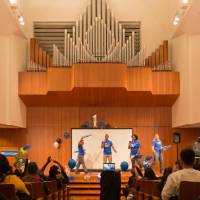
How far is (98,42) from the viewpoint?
1666 centimetres

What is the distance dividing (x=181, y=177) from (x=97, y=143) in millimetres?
12257

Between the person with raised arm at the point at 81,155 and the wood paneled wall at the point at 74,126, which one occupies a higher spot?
the wood paneled wall at the point at 74,126

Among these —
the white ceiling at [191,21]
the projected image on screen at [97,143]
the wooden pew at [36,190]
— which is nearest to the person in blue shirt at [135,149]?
the projected image on screen at [97,143]

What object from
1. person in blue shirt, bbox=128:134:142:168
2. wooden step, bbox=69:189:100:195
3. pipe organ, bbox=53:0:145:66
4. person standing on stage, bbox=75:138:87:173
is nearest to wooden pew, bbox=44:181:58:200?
wooden step, bbox=69:189:100:195

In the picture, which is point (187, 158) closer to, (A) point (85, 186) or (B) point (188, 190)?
(B) point (188, 190)

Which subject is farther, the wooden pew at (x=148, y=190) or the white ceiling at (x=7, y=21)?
the white ceiling at (x=7, y=21)

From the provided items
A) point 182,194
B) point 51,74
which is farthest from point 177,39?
point 182,194

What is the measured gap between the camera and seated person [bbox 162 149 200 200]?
16.2 ft

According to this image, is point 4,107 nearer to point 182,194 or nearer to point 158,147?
point 158,147

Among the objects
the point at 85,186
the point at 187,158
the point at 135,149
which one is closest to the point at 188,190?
the point at 187,158

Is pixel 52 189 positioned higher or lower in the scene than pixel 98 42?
lower

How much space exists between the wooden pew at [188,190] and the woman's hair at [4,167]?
1807mm

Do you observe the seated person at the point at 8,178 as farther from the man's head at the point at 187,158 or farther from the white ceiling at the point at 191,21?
the white ceiling at the point at 191,21

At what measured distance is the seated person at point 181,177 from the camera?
4941 millimetres
